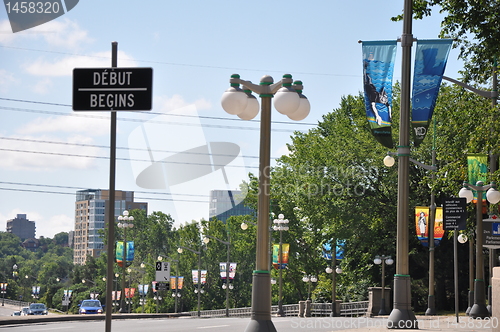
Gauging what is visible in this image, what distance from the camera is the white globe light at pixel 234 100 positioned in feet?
45.0

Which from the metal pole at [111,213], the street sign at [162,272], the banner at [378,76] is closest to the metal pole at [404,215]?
the banner at [378,76]

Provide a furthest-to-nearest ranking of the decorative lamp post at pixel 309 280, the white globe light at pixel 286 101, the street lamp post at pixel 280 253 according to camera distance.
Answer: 1. the decorative lamp post at pixel 309 280
2. the street lamp post at pixel 280 253
3. the white globe light at pixel 286 101

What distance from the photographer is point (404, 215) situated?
1809 cm

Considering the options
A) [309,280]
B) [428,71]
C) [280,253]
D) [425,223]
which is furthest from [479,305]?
[309,280]

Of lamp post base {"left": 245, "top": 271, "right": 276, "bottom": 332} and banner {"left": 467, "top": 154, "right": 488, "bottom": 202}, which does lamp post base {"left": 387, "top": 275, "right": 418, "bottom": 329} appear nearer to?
lamp post base {"left": 245, "top": 271, "right": 276, "bottom": 332}

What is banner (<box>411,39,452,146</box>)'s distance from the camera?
65.2 ft

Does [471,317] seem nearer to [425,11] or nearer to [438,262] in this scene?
[425,11]

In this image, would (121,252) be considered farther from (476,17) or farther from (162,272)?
(476,17)

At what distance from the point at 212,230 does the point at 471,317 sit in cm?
7798

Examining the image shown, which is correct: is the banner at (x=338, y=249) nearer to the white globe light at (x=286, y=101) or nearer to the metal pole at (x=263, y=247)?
the metal pole at (x=263, y=247)

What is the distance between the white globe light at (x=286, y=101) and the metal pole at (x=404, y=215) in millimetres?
5793

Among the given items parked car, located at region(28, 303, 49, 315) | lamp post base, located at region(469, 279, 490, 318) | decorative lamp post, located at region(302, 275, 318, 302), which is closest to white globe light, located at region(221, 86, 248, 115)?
lamp post base, located at region(469, 279, 490, 318)

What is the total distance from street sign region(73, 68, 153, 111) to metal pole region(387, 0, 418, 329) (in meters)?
10.9

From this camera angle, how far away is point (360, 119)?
163ft
